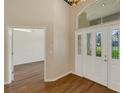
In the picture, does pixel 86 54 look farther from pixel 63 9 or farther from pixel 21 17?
pixel 21 17

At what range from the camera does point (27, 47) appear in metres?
9.56

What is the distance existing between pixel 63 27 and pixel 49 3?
133 centimetres

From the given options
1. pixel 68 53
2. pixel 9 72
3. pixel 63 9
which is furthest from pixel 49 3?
pixel 9 72

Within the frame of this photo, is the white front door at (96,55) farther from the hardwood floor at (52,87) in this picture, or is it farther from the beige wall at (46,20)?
the beige wall at (46,20)

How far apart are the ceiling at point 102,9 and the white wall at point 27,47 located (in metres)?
3.47

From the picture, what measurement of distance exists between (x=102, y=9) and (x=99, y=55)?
182 centimetres

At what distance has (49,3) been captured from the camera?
17.5 feet

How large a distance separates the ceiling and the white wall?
3.47 m

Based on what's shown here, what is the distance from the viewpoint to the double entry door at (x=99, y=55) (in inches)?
169

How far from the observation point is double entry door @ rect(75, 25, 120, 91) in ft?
14.1

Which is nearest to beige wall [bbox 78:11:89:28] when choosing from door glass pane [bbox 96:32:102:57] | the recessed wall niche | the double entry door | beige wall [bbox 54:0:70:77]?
the recessed wall niche

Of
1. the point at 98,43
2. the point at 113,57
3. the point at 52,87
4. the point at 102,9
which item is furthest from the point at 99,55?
the point at 52,87

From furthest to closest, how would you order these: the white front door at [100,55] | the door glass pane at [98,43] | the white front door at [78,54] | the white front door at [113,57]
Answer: the white front door at [78,54], the door glass pane at [98,43], the white front door at [100,55], the white front door at [113,57]

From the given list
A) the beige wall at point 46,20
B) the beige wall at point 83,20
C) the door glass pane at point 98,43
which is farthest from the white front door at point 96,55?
the beige wall at point 46,20
